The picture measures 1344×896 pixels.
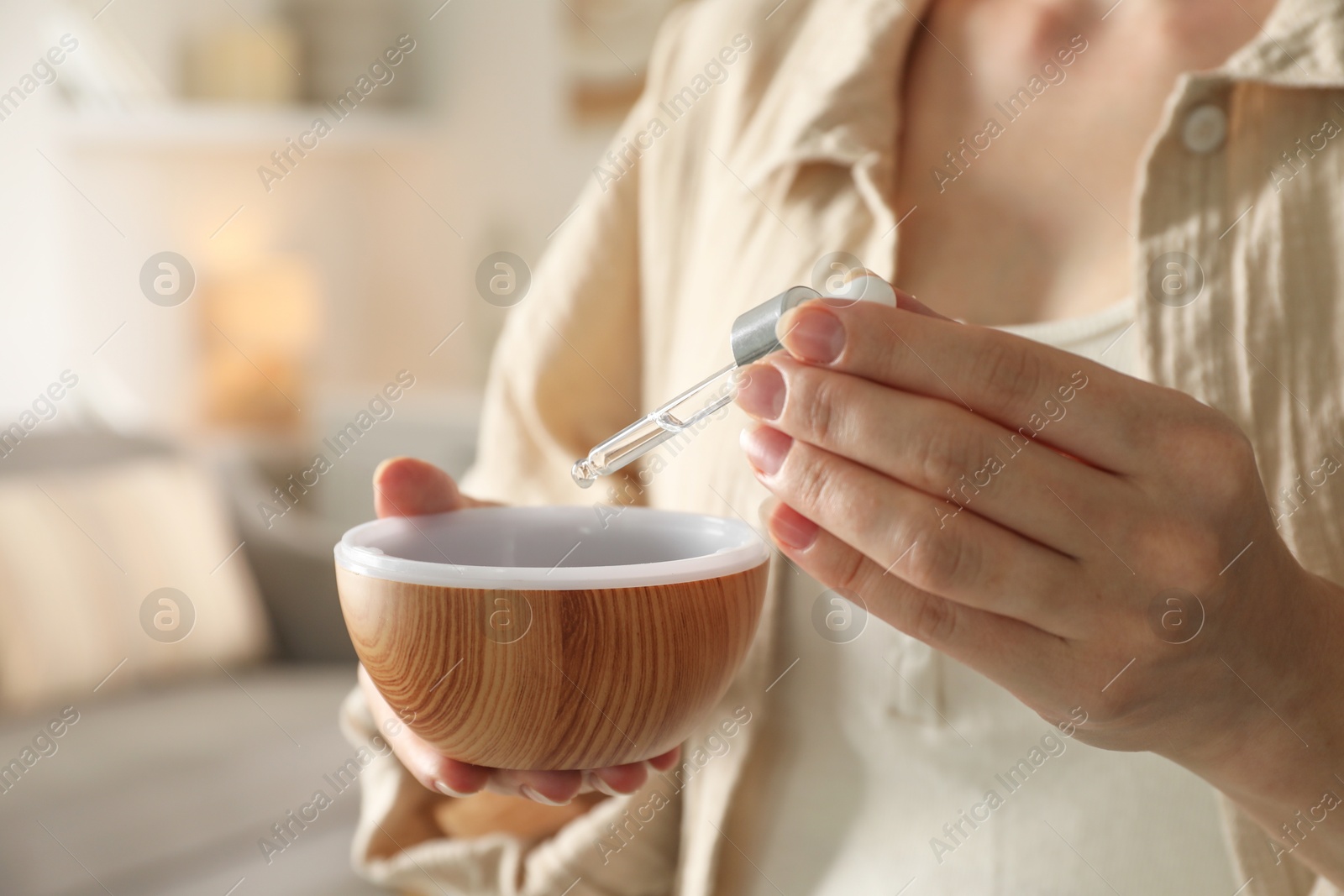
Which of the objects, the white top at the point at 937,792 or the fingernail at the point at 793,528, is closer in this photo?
the fingernail at the point at 793,528

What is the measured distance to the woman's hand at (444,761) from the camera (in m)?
0.46

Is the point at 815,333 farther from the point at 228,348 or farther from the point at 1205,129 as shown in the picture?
the point at 228,348

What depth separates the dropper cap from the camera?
404 millimetres

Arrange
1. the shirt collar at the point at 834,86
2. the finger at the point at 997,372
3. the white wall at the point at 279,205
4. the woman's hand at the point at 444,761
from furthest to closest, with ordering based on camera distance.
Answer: the white wall at the point at 279,205
the shirt collar at the point at 834,86
the woman's hand at the point at 444,761
the finger at the point at 997,372

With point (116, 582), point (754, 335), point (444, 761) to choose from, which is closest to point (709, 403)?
point (754, 335)

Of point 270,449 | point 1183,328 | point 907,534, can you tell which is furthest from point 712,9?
point 270,449

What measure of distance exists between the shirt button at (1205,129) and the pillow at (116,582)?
1669 millimetres

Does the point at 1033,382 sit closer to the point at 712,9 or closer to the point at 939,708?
the point at 939,708

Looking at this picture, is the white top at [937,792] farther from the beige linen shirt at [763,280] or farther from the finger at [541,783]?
the finger at [541,783]

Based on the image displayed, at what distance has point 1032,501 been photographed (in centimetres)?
36

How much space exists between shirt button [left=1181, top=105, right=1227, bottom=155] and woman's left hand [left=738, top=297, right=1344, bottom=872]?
246 millimetres

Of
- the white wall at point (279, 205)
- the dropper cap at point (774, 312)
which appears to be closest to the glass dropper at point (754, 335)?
the dropper cap at point (774, 312)

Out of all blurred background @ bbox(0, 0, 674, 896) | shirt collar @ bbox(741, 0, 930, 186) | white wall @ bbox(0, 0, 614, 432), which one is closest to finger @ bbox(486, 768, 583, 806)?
shirt collar @ bbox(741, 0, 930, 186)

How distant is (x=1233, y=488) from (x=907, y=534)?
0.10 metres
